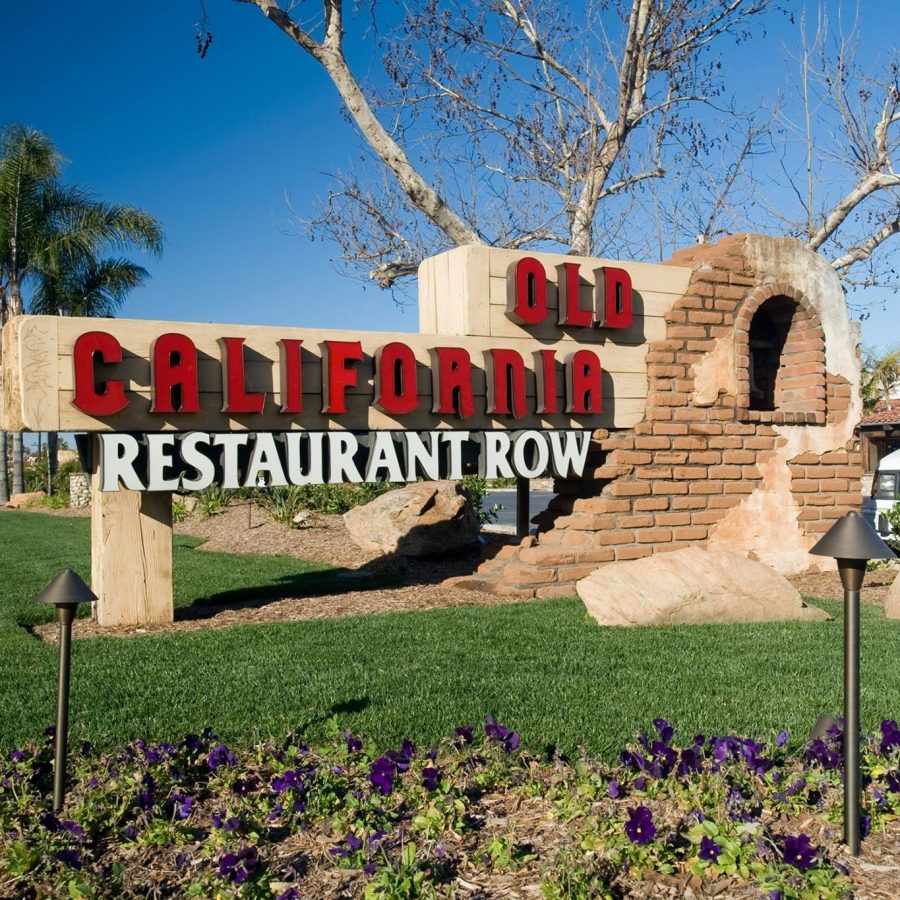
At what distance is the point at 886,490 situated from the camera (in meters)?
14.7

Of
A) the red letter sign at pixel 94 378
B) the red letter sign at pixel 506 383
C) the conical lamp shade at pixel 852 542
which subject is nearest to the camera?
the conical lamp shade at pixel 852 542

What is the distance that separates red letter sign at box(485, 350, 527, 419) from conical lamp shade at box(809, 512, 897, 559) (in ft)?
Answer: 19.0

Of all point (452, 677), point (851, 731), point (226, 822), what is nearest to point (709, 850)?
point (851, 731)

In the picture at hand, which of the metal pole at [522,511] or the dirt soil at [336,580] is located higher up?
the metal pole at [522,511]

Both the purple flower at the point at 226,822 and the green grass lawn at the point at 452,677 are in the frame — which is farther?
the green grass lawn at the point at 452,677

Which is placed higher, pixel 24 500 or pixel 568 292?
pixel 568 292

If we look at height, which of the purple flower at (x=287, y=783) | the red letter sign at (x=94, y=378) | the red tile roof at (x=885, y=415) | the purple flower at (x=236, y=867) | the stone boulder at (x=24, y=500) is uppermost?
the red tile roof at (x=885, y=415)

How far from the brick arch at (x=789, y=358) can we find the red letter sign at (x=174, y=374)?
5.73m

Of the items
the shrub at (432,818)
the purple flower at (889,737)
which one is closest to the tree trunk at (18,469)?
the shrub at (432,818)

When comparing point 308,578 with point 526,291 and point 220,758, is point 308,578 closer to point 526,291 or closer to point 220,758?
point 526,291

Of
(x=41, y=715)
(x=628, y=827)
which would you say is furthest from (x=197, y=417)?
(x=628, y=827)

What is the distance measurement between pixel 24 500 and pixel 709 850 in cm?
2692

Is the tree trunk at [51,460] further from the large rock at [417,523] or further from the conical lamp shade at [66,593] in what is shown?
the conical lamp shade at [66,593]

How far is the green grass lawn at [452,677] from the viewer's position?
Result: 4.80 metres
